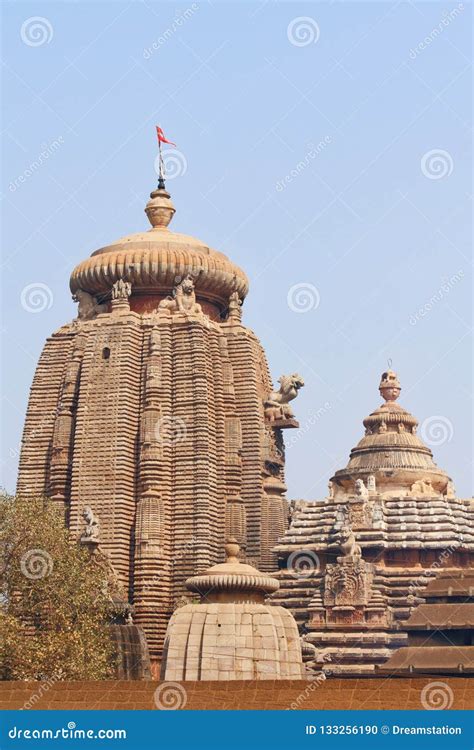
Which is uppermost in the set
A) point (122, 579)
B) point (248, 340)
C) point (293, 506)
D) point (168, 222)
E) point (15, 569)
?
point (168, 222)

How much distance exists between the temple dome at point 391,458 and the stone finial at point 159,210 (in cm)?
1544

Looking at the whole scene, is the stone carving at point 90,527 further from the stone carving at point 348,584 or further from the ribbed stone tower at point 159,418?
the stone carving at point 348,584

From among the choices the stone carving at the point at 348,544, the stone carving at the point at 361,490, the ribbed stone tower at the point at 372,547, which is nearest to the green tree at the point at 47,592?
the ribbed stone tower at the point at 372,547

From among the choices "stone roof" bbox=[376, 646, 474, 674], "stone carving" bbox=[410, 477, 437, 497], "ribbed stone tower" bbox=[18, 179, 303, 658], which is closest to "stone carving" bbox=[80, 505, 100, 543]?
"ribbed stone tower" bbox=[18, 179, 303, 658]

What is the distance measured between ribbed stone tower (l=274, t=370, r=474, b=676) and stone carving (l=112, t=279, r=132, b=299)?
14.2m

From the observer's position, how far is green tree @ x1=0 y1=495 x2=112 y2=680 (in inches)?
2271

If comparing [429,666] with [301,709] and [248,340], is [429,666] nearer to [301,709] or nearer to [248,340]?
[301,709]

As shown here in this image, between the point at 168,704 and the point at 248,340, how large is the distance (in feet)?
149

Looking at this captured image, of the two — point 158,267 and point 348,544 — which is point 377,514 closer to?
point 348,544

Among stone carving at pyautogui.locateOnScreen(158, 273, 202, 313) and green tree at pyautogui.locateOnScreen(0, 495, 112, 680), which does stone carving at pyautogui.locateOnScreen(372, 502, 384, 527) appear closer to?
stone carving at pyautogui.locateOnScreen(158, 273, 202, 313)

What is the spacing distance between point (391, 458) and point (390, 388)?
6404 mm

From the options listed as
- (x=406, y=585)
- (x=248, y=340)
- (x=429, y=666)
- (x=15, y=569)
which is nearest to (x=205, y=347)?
(x=248, y=340)

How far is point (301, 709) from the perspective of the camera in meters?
37.3

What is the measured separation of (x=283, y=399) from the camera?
274 ft
